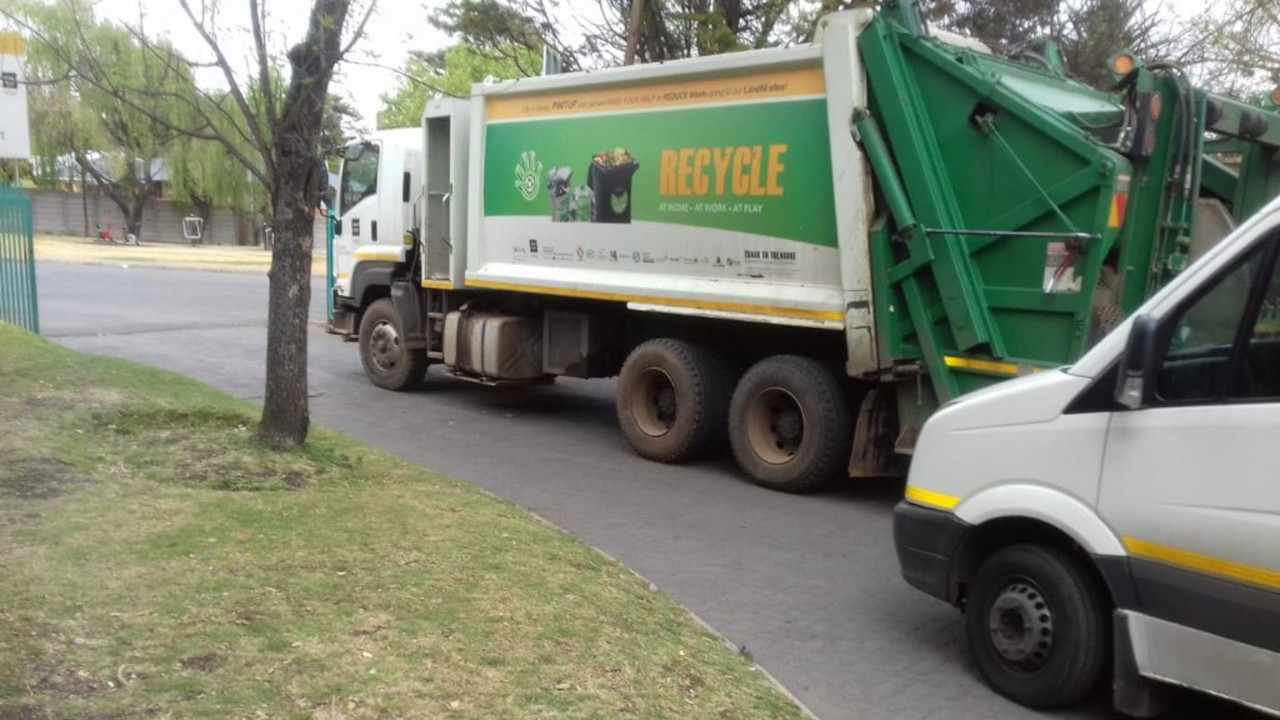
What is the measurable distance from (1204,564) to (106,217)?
5721 cm

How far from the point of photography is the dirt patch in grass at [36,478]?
566 cm

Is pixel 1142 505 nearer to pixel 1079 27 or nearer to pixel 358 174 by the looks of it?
pixel 358 174

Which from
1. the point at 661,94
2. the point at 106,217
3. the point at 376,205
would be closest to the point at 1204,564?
the point at 661,94

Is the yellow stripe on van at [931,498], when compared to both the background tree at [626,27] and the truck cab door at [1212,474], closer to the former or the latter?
the truck cab door at [1212,474]

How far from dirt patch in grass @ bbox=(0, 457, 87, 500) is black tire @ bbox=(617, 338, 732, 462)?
4.41 m

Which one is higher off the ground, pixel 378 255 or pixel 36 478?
pixel 378 255

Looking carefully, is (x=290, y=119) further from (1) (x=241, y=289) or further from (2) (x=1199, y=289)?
(1) (x=241, y=289)

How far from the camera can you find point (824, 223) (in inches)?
299

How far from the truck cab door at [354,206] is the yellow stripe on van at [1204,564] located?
9801 millimetres

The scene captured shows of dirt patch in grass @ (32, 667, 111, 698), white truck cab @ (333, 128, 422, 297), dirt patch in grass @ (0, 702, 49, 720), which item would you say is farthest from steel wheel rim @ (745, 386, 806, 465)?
dirt patch in grass @ (0, 702, 49, 720)

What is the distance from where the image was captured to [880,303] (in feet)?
23.7

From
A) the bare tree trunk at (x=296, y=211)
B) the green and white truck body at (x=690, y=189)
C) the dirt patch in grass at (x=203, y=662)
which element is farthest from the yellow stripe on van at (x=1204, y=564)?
the bare tree trunk at (x=296, y=211)

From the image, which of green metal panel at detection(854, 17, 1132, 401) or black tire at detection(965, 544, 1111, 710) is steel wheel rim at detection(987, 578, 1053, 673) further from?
green metal panel at detection(854, 17, 1132, 401)

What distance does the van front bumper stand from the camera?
455cm
